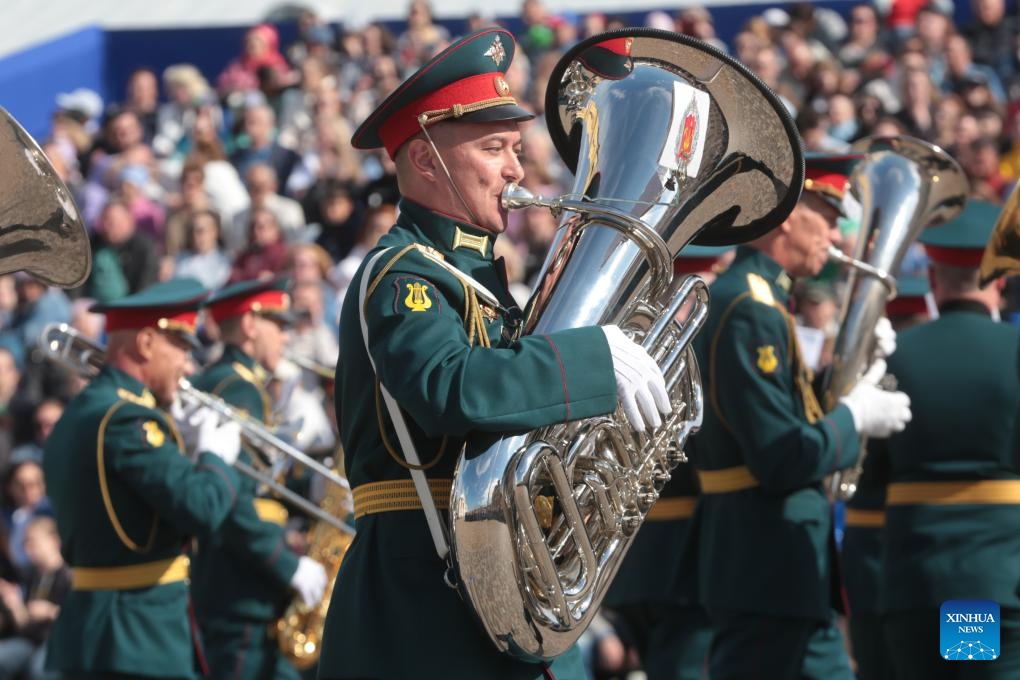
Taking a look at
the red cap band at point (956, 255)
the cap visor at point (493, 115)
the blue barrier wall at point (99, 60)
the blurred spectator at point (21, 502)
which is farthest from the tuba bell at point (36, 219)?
the blue barrier wall at point (99, 60)

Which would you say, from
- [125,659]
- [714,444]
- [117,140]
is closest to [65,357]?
[125,659]

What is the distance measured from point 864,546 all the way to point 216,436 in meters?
2.63

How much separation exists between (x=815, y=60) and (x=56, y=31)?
38.5 feet

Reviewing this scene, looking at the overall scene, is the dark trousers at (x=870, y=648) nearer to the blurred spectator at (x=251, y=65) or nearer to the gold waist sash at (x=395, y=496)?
the gold waist sash at (x=395, y=496)

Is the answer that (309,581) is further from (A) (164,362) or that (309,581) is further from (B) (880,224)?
(B) (880,224)

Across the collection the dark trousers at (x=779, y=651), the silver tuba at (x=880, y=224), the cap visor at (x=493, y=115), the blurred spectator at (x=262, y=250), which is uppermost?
the cap visor at (x=493, y=115)

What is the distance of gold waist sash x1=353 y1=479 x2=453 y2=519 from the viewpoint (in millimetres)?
3617

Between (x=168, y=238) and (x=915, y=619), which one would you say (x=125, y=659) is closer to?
(x=915, y=619)

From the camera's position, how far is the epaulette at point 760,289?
5.52 meters

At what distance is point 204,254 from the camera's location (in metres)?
11.9

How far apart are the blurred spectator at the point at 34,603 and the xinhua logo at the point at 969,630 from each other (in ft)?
17.8

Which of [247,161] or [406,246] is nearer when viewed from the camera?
[406,246]

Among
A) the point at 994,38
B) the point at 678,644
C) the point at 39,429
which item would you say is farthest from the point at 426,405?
the point at 994,38

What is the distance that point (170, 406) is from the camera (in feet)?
22.4
